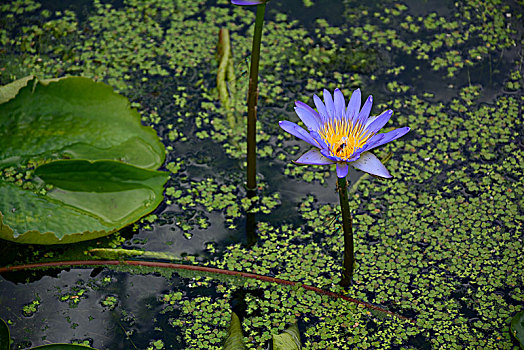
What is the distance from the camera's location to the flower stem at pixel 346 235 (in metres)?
2.07

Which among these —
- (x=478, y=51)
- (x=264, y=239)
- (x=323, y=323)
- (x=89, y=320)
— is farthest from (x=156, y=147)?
(x=478, y=51)

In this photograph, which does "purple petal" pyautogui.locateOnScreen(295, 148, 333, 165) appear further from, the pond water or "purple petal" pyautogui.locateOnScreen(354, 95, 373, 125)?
the pond water

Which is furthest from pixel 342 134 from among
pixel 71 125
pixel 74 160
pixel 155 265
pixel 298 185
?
pixel 71 125

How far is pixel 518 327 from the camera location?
90.2 inches

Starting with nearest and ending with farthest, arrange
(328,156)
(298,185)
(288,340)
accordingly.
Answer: (328,156) → (288,340) → (298,185)

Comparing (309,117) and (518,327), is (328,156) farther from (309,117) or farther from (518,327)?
(518,327)

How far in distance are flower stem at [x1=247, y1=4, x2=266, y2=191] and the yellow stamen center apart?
43 cm

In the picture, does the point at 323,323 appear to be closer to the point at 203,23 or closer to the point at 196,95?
the point at 196,95

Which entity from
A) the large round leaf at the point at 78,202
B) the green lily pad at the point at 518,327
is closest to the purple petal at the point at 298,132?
the large round leaf at the point at 78,202

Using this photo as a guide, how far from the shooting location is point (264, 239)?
2664 millimetres

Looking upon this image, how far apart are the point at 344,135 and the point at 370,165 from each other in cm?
23

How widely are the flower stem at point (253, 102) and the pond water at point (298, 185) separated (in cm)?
13

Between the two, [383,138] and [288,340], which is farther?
[288,340]

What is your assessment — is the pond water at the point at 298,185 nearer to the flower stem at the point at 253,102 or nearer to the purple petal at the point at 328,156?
the flower stem at the point at 253,102
